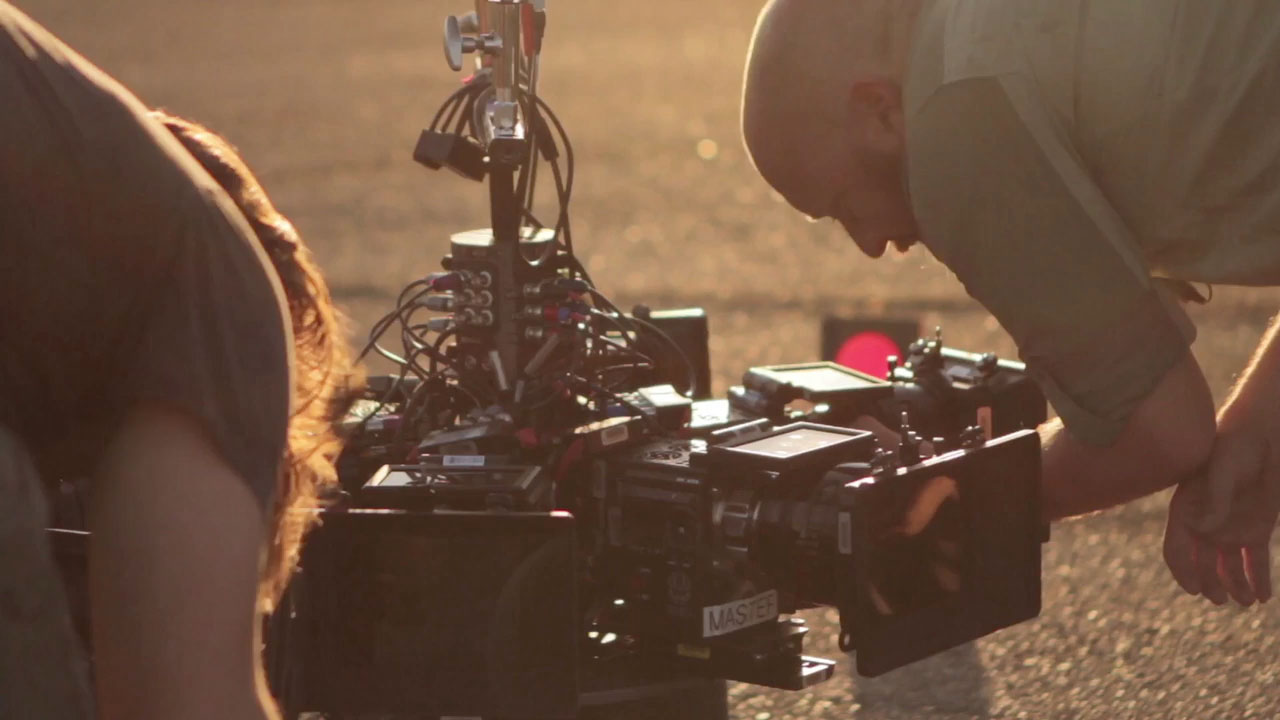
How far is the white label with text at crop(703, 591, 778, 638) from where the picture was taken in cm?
354

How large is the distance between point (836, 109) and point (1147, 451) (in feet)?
2.35

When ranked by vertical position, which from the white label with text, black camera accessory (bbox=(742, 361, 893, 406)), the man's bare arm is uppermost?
black camera accessory (bbox=(742, 361, 893, 406))

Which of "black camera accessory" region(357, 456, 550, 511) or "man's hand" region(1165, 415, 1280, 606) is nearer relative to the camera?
"man's hand" region(1165, 415, 1280, 606)

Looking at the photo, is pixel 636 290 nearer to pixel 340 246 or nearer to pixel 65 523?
pixel 340 246

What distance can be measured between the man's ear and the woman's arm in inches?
50.4

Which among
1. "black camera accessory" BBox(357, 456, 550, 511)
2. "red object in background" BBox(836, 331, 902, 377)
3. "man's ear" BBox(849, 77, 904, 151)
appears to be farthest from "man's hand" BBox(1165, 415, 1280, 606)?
"red object in background" BBox(836, 331, 902, 377)

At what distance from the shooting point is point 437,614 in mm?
3328

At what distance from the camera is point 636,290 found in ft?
33.8

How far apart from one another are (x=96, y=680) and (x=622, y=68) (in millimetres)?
19937

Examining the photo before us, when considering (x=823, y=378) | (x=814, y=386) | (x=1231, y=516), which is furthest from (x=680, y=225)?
(x=1231, y=516)

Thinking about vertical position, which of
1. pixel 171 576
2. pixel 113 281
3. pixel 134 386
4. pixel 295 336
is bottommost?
pixel 171 576

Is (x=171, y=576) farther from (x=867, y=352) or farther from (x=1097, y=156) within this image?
(x=867, y=352)

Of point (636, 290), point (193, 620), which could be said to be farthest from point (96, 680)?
point (636, 290)

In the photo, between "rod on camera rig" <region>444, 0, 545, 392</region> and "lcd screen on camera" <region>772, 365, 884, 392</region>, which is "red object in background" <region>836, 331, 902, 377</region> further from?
→ "rod on camera rig" <region>444, 0, 545, 392</region>
